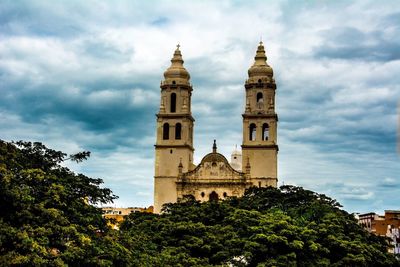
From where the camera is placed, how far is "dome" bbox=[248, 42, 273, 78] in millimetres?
64375

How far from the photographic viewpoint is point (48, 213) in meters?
19.6

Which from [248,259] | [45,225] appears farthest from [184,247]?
[45,225]

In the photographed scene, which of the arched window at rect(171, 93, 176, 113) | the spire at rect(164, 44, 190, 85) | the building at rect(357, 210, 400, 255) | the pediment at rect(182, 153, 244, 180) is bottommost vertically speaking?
the building at rect(357, 210, 400, 255)

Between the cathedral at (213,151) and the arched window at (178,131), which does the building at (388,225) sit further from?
the arched window at (178,131)

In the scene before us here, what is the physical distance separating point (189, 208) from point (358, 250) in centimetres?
1103

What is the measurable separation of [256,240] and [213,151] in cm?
3234

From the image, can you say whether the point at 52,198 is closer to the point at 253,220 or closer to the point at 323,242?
the point at 253,220

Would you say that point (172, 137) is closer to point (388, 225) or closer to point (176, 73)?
point (176, 73)

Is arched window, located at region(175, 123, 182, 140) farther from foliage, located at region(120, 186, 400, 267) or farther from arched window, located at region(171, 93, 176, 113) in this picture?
foliage, located at region(120, 186, 400, 267)

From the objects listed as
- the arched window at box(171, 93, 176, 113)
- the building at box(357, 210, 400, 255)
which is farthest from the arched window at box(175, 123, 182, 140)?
the building at box(357, 210, 400, 255)

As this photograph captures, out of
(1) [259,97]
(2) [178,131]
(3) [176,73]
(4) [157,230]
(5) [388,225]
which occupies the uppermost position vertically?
(3) [176,73]

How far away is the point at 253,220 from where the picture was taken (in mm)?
34219

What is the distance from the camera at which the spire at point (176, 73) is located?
214 ft

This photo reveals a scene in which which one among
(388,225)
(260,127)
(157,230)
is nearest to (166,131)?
(260,127)
